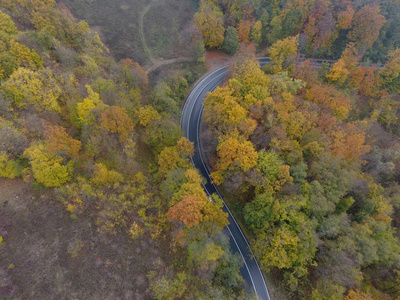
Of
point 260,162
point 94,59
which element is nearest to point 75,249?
point 260,162

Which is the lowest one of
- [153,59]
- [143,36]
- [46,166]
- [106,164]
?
[106,164]

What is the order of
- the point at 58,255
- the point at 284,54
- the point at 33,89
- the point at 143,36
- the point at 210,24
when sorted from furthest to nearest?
the point at 143,36 < the point at 210,24 < the point at 284,54 < the point at 33,89 < the point at 58,255

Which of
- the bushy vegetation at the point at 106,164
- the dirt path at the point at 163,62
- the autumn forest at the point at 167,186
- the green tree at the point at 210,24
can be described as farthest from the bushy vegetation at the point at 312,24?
the bushy vegetation at the point at 106,164

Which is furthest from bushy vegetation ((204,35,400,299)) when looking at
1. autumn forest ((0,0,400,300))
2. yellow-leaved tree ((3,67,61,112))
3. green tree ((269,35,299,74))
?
yellow-leaved tree ((3,67,61,112))

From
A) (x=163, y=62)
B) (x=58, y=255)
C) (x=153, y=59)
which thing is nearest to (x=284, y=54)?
(x=163, y=62)

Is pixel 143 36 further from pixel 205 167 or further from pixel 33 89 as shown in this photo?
pixel 205 167

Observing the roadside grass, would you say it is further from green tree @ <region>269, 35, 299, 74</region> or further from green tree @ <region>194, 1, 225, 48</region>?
green tree @ <region>269, 35, 299, 74</region>
